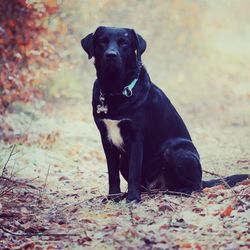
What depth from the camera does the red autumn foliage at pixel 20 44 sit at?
28.3ft

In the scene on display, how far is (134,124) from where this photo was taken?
5.12 metres

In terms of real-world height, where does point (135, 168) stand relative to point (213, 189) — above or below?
above

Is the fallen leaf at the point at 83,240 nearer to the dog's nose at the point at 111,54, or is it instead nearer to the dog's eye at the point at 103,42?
the dog's nose at the point at 111,54

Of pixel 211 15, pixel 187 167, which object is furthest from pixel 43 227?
pixel 211 15

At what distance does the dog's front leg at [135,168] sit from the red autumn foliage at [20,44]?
3.73 m

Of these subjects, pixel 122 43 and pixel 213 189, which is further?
pixel 213 189

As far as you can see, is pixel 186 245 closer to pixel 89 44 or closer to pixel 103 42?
pixel 103 42

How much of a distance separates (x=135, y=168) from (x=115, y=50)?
108cm

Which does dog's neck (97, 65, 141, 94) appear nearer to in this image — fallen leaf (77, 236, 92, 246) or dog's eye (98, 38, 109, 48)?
dog's eye (98, 38, 109, 48)

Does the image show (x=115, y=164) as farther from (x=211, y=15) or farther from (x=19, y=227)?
(x=211, y=15)

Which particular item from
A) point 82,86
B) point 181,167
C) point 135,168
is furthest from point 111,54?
point 82,86

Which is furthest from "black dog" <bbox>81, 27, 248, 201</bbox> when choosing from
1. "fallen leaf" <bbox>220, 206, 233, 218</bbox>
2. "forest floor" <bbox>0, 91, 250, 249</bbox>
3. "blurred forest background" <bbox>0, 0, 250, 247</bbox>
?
"fallen leaf" <bbox>220, 206, 233, 218</bbox>

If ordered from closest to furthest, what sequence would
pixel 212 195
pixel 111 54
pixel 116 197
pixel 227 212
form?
1. pixel 227 212
2. pixel 111 54
3. pixel 212 195
4. pixel 116 197

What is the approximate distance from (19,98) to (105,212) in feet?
15.0
